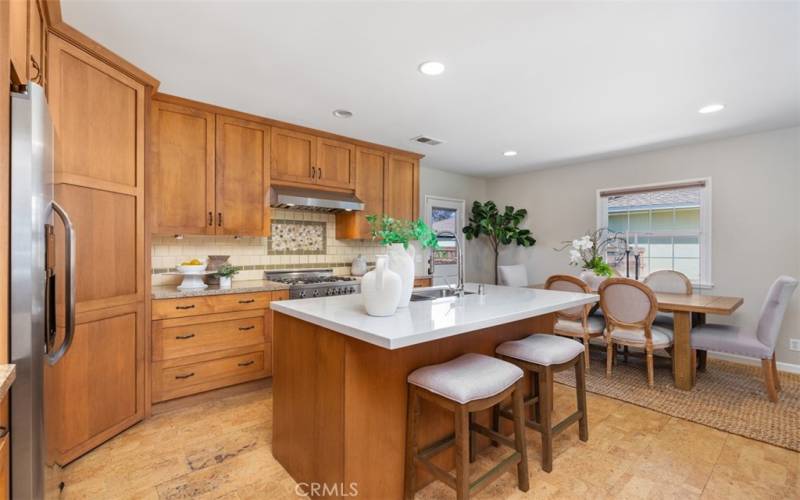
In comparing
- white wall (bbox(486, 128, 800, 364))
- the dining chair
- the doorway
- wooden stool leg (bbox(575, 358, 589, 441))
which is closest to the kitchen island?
wooden stool leg (bbox(575, 358, 589, 441))

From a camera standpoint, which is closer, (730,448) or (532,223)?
(730,448)

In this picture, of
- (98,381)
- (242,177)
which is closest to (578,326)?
(242,177)

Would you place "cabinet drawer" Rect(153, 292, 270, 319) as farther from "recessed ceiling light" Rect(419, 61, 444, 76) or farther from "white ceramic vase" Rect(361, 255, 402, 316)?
"recessed ceiling light" Rect(419, 61, 444, 76)

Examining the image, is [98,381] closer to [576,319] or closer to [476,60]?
[476,60]

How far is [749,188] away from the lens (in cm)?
381

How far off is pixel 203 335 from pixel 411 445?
1.95 metres

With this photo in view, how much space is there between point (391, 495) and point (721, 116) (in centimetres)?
394

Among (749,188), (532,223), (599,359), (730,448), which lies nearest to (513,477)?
(730,448)

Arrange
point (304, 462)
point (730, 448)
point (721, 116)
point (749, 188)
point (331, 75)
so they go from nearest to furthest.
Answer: point (304, 462)
point (730, 448)
point (331, 75)
point (721, 116)
point (749, 188)

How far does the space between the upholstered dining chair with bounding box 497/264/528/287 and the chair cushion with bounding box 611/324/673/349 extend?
1.69 m

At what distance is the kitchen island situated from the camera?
5.07 feet

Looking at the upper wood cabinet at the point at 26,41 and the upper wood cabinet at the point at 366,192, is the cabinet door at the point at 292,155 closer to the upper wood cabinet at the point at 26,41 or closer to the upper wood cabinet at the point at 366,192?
the upper wood cabinet at the point at 366,192

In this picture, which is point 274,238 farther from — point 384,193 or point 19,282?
point 19,282

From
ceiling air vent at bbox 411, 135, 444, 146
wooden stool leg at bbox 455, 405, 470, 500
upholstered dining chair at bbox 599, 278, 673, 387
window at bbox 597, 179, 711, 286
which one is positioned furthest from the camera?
window at bbox 597, 179, 711, 286
